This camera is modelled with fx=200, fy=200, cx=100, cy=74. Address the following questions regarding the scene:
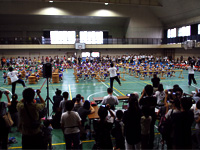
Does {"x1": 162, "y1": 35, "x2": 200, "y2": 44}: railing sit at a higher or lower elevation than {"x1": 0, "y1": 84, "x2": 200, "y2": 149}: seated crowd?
higher

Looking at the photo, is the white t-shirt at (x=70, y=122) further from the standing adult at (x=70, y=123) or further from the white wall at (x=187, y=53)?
the white wall at (x=187, y=53)

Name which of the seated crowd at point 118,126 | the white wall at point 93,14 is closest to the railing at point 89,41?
the white wall at point 93,14

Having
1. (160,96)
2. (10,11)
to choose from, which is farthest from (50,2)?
(160,96)

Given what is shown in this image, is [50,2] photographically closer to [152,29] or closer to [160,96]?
[152,29]

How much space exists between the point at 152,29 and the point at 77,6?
49.3ft

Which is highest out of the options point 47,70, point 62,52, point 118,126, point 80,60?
point 62,52

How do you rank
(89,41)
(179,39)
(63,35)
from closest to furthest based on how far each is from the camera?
(179,39) < (89,41) < (63,35)

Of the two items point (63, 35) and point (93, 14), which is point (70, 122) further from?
point (63, 35)

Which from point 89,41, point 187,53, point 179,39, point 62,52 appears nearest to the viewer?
point 179,39

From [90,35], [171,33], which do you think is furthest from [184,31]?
[90,35]

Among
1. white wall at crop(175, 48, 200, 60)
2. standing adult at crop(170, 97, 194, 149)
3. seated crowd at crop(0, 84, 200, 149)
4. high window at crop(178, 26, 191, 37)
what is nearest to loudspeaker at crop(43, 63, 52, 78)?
seated crowd at crop(0, 84, 200, 149)

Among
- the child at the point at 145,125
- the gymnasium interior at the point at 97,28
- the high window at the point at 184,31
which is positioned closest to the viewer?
the child at the point at 145,125

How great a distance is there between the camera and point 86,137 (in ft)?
20.5

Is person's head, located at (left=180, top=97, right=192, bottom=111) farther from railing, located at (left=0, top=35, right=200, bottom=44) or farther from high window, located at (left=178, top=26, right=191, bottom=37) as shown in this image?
high window, located at (left=178, top=26, right=191, bottom=37)
